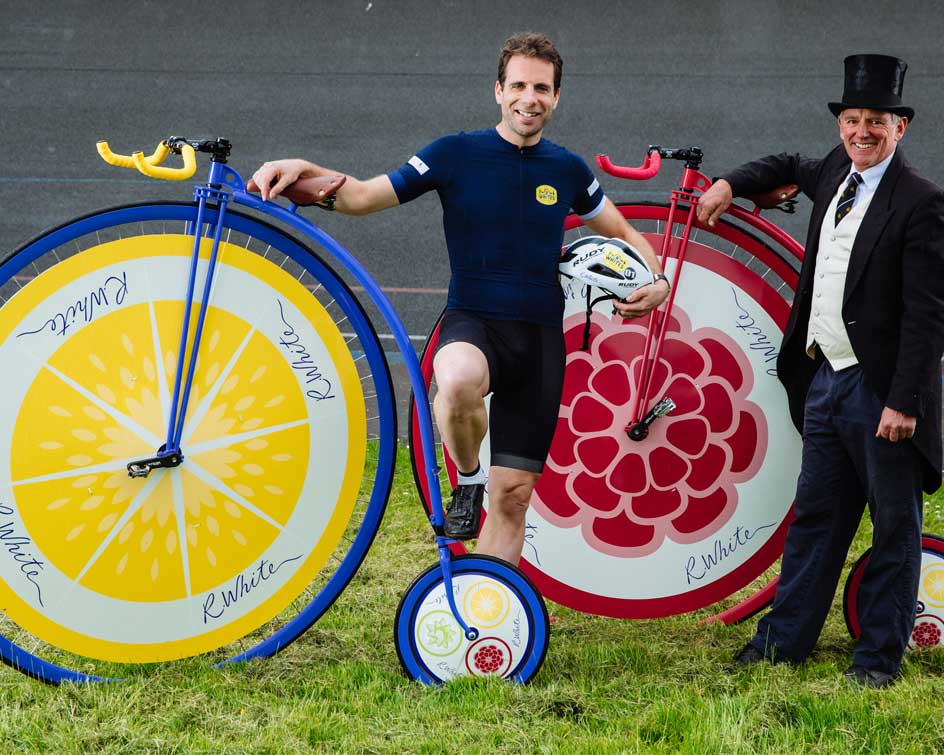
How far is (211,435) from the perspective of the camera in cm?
389

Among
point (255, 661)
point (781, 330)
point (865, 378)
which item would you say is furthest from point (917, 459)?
point (255, 661)

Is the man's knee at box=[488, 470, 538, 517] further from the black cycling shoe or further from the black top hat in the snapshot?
the black top hat

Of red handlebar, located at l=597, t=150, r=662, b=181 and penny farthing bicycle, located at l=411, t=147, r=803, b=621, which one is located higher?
red handlebar, located at l=597, t=150, r=662, b=181

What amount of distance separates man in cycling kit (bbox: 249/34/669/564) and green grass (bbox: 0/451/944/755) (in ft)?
1.84

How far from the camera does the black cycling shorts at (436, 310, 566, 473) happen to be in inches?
155

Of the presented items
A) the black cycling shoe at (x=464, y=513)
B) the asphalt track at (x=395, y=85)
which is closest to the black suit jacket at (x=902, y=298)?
the black cycling shoe at (x=464, y=513)

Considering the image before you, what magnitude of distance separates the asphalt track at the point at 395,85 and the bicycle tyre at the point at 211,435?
605 cm

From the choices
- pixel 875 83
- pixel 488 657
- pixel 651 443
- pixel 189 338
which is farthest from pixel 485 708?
pixel 875 83

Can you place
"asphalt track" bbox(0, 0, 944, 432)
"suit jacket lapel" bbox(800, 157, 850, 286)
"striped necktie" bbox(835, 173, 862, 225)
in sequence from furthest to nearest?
"asphalt track" bbox(0, 0, 944, 432), "suit jacket lapel" bbox(800, 157, 850, 286), "striped necktie" bbox(835, 173, 862, 225)

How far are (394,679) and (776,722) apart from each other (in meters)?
1.15

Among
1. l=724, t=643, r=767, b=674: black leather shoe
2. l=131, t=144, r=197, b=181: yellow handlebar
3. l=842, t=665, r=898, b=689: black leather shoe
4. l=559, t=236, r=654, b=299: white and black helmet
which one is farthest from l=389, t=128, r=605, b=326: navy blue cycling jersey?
l=842, t=665, r=898, b=689: black leather shoe

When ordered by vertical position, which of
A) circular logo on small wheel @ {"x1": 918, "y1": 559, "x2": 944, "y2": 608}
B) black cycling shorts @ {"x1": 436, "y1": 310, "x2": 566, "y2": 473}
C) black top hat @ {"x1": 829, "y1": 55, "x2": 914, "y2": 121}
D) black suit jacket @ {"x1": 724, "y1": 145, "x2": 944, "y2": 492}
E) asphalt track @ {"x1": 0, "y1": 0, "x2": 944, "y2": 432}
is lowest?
circular logo on small wheel @ {"x1": 918, "y1": 559, "x2": 944, "y2": 608}

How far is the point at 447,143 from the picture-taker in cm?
394

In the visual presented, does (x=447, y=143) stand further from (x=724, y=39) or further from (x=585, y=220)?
(x=724, y=39)
